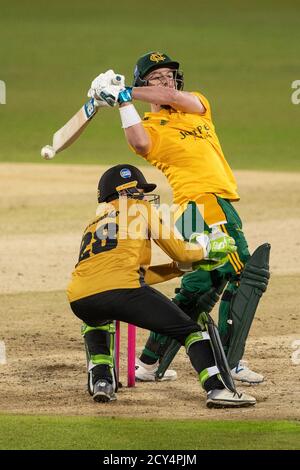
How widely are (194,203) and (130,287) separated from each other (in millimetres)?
1041

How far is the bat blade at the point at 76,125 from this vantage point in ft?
29.2

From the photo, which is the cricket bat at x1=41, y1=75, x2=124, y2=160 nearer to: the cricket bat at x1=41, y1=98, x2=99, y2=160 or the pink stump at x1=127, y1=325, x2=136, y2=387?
the cricket bat at x1=41, y1=98, x2=99, y2=160

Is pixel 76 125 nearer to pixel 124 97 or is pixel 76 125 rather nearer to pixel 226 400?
pixel 124 97

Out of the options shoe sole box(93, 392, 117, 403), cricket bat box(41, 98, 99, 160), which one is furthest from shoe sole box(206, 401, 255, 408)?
cricket bat box(41, 98, 99, 160)

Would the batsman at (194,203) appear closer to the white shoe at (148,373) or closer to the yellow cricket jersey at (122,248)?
the white shoe at (148,373)

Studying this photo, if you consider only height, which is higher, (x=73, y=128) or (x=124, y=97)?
(x=124, y=97)

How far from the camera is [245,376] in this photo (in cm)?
909

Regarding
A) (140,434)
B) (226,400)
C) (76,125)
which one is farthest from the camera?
(76,125)

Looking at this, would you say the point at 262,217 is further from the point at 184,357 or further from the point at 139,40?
the point at 139,40

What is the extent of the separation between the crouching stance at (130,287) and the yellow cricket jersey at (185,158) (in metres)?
0.57

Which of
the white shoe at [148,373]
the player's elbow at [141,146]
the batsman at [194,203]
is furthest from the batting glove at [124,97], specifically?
the white shoe at [148,373]

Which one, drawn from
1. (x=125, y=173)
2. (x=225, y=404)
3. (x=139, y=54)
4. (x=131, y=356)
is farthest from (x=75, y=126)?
(x=139, y=54)

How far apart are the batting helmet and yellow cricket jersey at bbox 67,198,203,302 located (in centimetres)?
8
